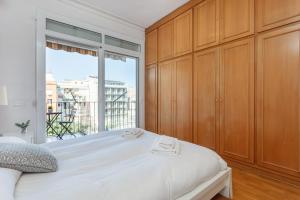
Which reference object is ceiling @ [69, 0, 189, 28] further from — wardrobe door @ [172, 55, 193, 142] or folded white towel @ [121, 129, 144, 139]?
folded white towel @ [121, 129, 144, 139]

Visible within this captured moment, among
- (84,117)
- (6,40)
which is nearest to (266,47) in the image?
(6,40)

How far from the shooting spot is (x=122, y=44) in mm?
3854

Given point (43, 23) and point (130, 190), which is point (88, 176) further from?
point (43, 23)

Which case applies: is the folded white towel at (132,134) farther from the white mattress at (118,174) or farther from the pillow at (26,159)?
the pillow at (26,159)

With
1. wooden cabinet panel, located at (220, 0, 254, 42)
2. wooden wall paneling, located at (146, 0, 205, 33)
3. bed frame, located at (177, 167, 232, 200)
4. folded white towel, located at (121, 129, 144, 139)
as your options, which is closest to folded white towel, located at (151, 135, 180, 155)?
bed frame, located at (177, 167, 232, 200)

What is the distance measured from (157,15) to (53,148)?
3.13 metres

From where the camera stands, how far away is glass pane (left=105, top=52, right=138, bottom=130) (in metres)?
3.78

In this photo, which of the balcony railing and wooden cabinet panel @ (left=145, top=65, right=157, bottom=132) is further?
wooden cabinet panel @ (left=145, top=65, right=157, bottom=132)

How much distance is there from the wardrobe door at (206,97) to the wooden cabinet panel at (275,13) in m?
0.68

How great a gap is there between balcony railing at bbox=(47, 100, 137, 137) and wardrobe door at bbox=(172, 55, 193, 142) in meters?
1.24

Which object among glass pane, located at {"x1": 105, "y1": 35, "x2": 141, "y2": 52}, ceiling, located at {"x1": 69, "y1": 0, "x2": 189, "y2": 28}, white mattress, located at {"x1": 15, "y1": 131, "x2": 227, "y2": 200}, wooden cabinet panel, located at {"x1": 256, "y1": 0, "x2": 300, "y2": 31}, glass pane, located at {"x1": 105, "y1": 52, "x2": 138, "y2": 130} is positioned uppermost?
ceiling, located at {"x1": 69, "y1": 0, "x2": 189, "y2": 28}

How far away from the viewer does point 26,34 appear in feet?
8.72

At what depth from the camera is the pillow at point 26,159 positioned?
3.50 feet

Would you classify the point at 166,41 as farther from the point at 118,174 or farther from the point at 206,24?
the point at 118,174
